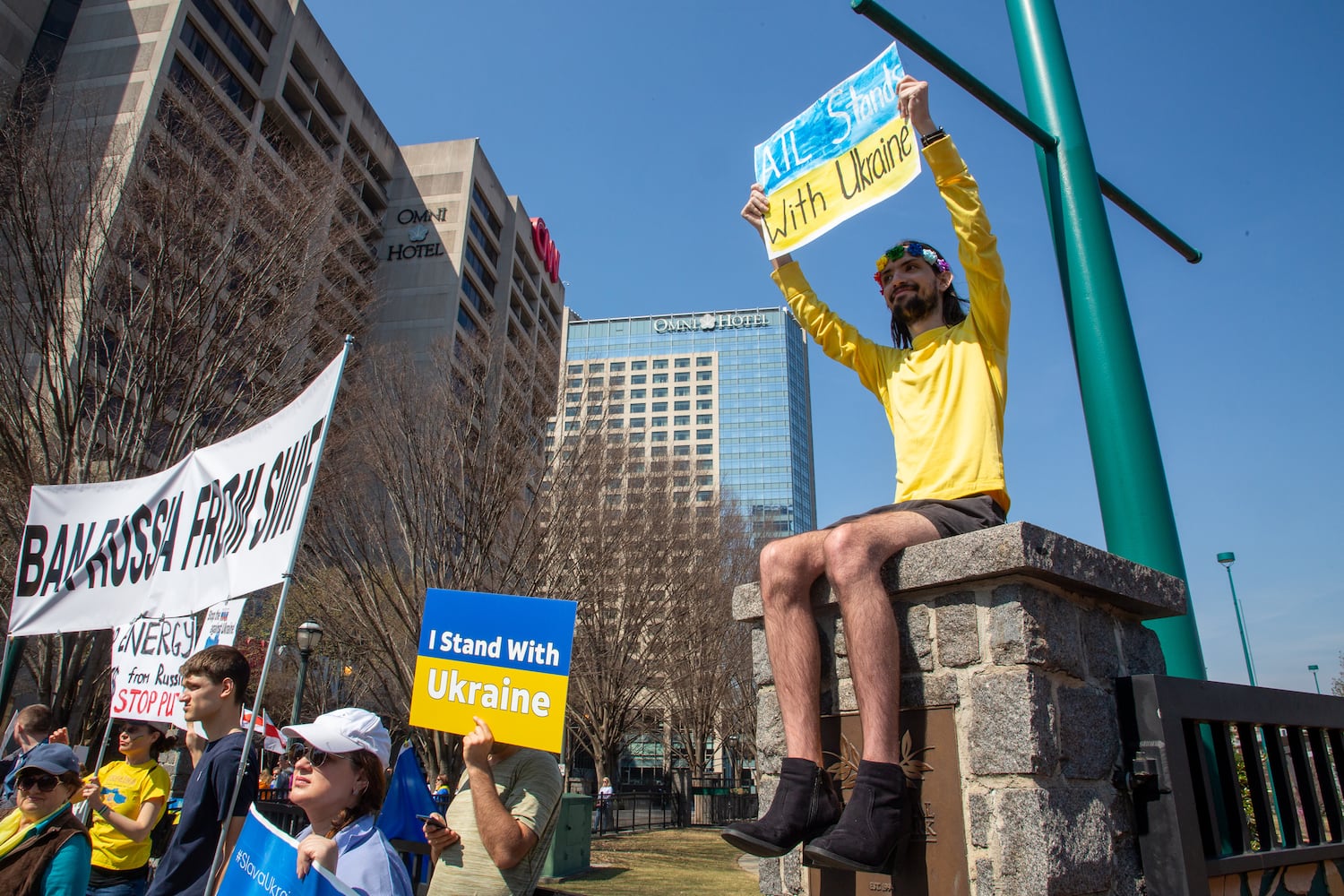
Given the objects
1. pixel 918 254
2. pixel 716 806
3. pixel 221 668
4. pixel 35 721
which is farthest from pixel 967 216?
pixel 716 806

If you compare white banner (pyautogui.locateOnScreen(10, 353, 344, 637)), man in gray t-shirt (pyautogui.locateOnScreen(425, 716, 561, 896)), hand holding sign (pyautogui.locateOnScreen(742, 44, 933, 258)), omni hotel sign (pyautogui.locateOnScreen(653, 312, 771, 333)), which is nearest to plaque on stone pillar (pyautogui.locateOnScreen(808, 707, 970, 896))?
man in gray t-shirt (pyautogui.locateOnScreen(425, 716, 561, 896))

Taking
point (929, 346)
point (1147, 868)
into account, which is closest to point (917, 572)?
point (929, 346)

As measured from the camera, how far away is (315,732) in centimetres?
255

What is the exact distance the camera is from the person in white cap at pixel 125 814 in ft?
14.0

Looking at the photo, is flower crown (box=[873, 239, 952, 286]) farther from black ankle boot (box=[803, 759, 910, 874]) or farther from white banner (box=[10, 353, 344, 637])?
white banner (box=[10, 353, 344, 637])

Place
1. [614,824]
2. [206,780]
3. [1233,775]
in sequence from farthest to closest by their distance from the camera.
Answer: [614,824], [206,780], [1233,775]

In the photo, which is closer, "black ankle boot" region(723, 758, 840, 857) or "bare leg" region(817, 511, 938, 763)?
"black ankle boot" region(723, 758, 840, 857)

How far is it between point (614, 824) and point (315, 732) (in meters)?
21.7

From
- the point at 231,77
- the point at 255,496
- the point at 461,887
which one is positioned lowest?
the point at 461,887

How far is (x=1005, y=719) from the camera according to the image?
7.51ft

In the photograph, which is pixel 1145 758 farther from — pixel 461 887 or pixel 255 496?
pixel 255 496

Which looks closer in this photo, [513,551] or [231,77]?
[513,551]

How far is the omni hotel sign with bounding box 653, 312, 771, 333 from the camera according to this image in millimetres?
115750

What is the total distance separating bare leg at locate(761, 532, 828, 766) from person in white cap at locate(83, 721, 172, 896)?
3.75m
